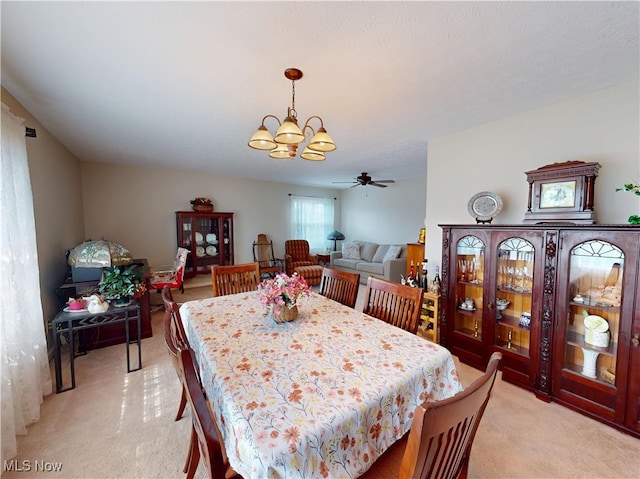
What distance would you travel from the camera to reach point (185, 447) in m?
1.62

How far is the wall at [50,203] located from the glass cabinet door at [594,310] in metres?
4.52

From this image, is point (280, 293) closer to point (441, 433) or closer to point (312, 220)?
point (441, 433)

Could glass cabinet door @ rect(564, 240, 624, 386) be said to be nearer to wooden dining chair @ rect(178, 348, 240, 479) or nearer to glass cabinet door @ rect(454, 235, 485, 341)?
glass cabinet door @ rect(454, 235, 485, 341)

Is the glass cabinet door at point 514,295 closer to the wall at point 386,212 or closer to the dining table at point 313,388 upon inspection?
the dining table at point 313,388

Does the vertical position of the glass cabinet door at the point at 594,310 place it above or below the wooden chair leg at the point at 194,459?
above

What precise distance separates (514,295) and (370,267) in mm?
3286

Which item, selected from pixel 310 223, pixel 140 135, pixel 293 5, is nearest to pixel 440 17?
pixel 293 5

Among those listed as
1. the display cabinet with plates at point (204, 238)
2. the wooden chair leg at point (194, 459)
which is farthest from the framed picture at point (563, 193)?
the display cabinet with plates at point (204, 238)

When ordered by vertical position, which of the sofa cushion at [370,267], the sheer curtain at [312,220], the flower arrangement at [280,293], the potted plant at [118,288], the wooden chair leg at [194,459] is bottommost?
the wooden chair leg at [194,459]

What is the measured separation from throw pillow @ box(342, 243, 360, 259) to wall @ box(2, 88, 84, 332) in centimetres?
504

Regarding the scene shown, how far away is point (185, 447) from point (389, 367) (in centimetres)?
143

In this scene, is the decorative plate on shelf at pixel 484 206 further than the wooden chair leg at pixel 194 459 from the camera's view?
Yes

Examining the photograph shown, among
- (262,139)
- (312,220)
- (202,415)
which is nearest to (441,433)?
(202,415)

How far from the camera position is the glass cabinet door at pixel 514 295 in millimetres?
2207
